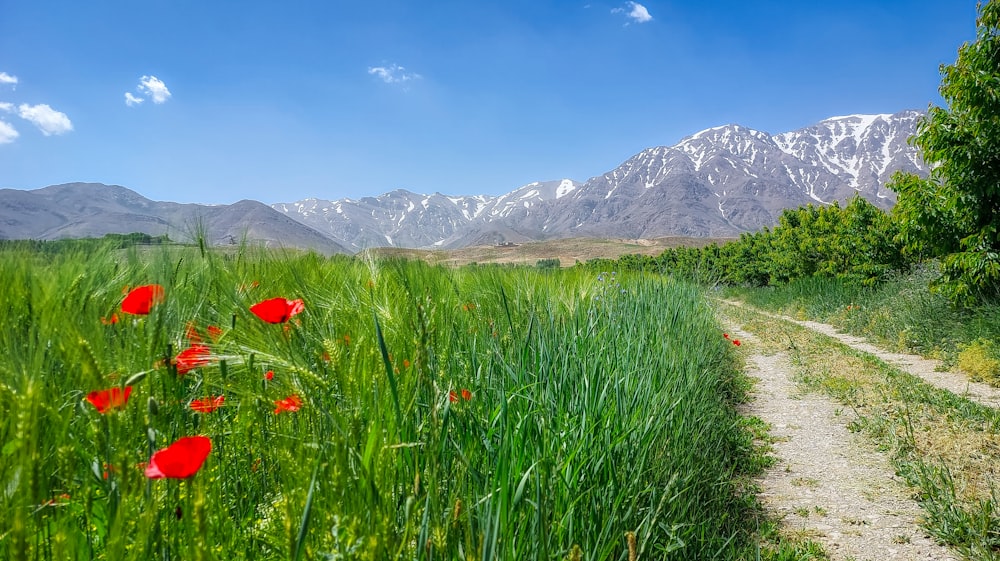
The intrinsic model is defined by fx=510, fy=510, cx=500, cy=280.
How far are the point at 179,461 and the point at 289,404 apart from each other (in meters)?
0.29

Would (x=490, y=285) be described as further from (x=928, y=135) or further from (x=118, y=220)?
(x=118, y=220)

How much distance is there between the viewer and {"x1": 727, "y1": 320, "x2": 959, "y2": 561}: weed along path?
8.80 feet

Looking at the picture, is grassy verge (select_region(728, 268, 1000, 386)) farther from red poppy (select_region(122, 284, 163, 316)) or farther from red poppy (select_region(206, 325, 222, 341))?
red poppy (select_region(122, 284, 163, 316))

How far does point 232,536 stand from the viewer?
0.92 meters

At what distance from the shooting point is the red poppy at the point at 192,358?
0.96 meters

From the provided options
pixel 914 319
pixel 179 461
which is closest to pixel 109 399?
pixel 179 461

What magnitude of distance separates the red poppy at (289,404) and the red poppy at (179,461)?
9.3 inches

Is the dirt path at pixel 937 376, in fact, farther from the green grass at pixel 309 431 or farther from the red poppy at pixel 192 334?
the red poppy at pixel 192 334

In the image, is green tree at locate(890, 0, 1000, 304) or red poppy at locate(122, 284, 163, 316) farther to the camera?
green tree at locate(890, 0, 1000, 304)

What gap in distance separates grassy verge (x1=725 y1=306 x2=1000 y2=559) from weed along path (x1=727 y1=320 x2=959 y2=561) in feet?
0.35

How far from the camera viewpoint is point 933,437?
12.9 feet

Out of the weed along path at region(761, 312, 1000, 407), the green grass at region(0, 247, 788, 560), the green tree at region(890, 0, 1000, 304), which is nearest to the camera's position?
the green grass at region(0, 247, 788, 560)

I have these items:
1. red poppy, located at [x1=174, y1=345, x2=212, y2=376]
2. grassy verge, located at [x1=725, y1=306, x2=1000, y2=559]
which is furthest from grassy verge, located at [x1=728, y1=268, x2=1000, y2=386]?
red poppy, located at [x1=174, y1=345, x2=212, y2=376]

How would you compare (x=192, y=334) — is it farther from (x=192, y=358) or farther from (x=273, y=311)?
(x=273, y=311)
